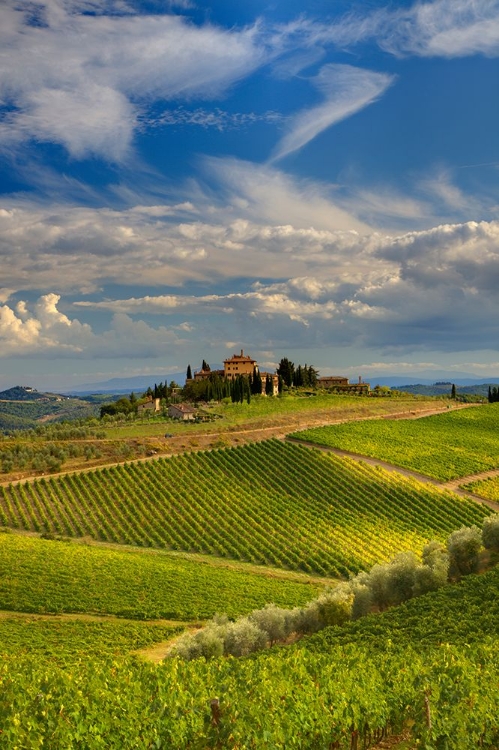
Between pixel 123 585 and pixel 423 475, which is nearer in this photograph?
pixel 123 585

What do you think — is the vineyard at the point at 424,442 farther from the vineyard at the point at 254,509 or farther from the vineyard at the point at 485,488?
the vineyard at the point at 254,509

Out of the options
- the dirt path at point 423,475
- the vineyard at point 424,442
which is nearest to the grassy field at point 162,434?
the vineyard at point 424,442

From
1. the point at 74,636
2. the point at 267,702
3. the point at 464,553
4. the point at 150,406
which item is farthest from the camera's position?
the point at 150,406

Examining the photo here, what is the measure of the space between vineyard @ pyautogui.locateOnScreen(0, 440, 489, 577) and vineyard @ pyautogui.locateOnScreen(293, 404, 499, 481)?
683 centimetres

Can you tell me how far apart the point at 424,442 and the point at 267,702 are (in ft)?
242

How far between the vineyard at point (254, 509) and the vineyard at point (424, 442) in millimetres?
6834

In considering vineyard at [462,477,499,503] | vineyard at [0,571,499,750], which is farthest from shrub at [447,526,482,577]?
vineyard at [462,477,499,503]

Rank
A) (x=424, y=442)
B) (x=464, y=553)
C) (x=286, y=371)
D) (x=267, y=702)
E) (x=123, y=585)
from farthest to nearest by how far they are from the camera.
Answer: (x=286, y=371) < (x=424, y=442) < (x=123, y=585) < (x=464, y=553) < (x=267, y=702)

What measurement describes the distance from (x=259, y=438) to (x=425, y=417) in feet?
131

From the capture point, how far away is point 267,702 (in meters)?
16.0

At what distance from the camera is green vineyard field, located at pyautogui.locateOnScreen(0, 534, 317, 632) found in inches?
1389

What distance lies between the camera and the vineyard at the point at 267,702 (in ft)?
45.8

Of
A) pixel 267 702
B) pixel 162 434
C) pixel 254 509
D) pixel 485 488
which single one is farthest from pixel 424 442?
pixel 267 702

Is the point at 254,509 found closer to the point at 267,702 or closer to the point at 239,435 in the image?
the point at 239,435
